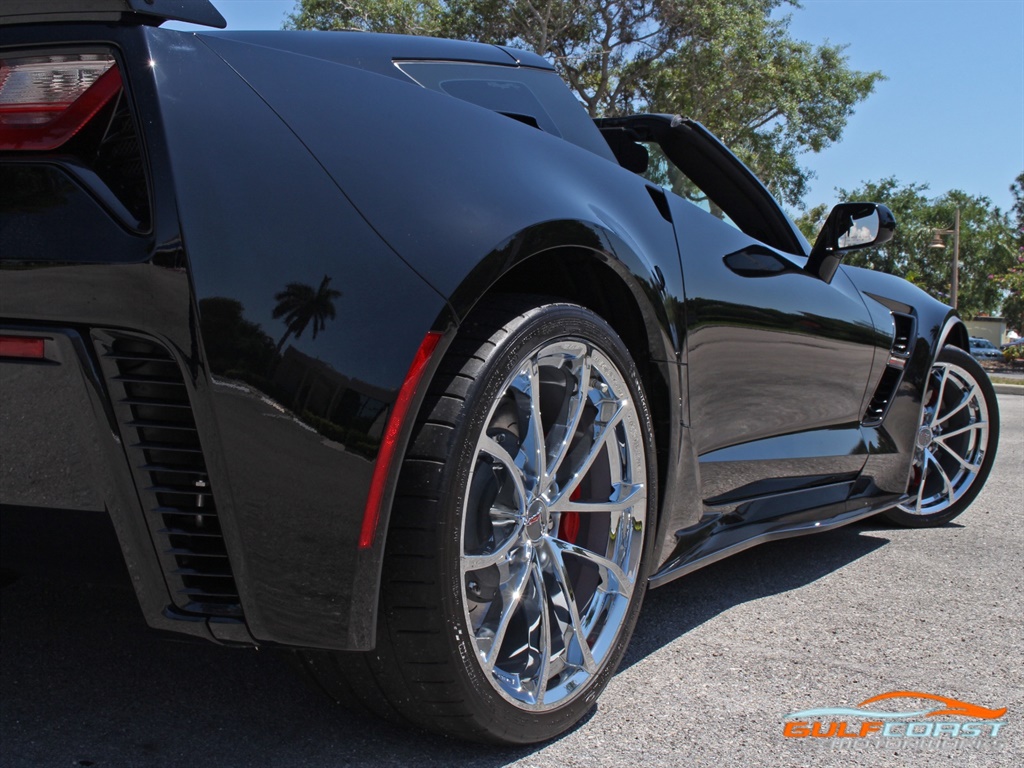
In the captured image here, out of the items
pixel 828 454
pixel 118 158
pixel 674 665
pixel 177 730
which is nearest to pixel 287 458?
pixel 118 158

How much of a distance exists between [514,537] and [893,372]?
230 centimetres

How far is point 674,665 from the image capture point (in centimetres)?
237

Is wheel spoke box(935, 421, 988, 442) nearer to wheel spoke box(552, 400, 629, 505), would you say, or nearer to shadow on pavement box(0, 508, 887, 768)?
shadow on pavement box(0, 508, 887, 768)

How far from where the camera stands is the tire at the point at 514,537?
1597 mm

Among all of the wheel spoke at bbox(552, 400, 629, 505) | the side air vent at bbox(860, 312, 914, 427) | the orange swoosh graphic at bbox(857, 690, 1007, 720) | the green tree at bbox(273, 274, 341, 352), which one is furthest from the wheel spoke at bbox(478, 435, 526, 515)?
the side air vent at bbox(860, 312, 914, 427)

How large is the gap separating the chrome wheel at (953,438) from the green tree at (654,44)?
1780 cm

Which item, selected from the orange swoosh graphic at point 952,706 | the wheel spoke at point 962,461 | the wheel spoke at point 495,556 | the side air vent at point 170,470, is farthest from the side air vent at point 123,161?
the wheel spoke at point 962,461

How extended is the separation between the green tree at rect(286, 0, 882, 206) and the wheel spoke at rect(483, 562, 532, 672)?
19923 millimetres

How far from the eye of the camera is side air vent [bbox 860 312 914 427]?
3566 mm

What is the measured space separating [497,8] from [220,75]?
2063cm

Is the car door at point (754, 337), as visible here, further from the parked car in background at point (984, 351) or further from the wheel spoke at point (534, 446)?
the parked car in background at point (984, 351)

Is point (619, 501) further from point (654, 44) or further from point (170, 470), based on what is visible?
point (654, 44)

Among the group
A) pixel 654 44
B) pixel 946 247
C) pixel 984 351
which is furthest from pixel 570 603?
pixel 946 247

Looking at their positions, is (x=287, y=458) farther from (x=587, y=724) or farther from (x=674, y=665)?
(x=674, y=665)
